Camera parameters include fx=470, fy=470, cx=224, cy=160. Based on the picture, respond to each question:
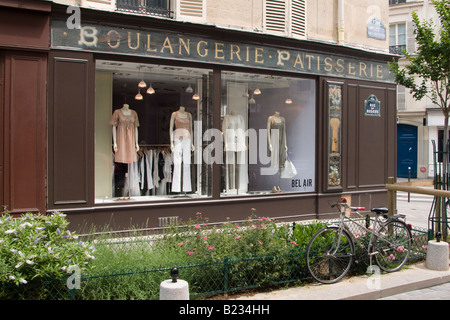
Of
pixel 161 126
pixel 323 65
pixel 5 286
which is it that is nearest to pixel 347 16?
pixel 323 65

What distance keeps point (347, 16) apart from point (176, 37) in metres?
5.45

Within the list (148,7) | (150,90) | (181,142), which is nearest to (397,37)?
(181,142)

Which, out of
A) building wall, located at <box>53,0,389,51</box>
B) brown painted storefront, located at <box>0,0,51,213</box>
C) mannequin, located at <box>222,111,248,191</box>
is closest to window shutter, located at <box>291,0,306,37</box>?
building wall, located at <box>53,0,389,51</box>

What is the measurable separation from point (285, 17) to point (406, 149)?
2149 centimetres

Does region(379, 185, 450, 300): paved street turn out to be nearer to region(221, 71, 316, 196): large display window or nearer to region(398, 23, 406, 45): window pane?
region(221, 71, 316, 196): large display window

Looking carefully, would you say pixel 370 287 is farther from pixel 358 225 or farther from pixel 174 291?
pixel 174 291

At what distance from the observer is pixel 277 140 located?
12.8 m

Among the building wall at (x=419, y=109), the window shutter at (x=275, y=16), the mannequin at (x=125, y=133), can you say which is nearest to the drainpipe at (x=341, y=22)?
the window shutter at (x=275, y=16)

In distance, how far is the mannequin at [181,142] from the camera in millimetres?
11242

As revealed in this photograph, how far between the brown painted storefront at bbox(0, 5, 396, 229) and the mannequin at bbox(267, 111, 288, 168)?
0.87 meters

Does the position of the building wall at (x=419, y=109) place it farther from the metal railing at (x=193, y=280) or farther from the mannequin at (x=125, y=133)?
the metal railing at (x=193, y=280)

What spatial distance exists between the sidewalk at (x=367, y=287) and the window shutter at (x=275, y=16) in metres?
6.70

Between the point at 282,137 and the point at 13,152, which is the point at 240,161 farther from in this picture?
the point at 13,152

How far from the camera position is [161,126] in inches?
445
